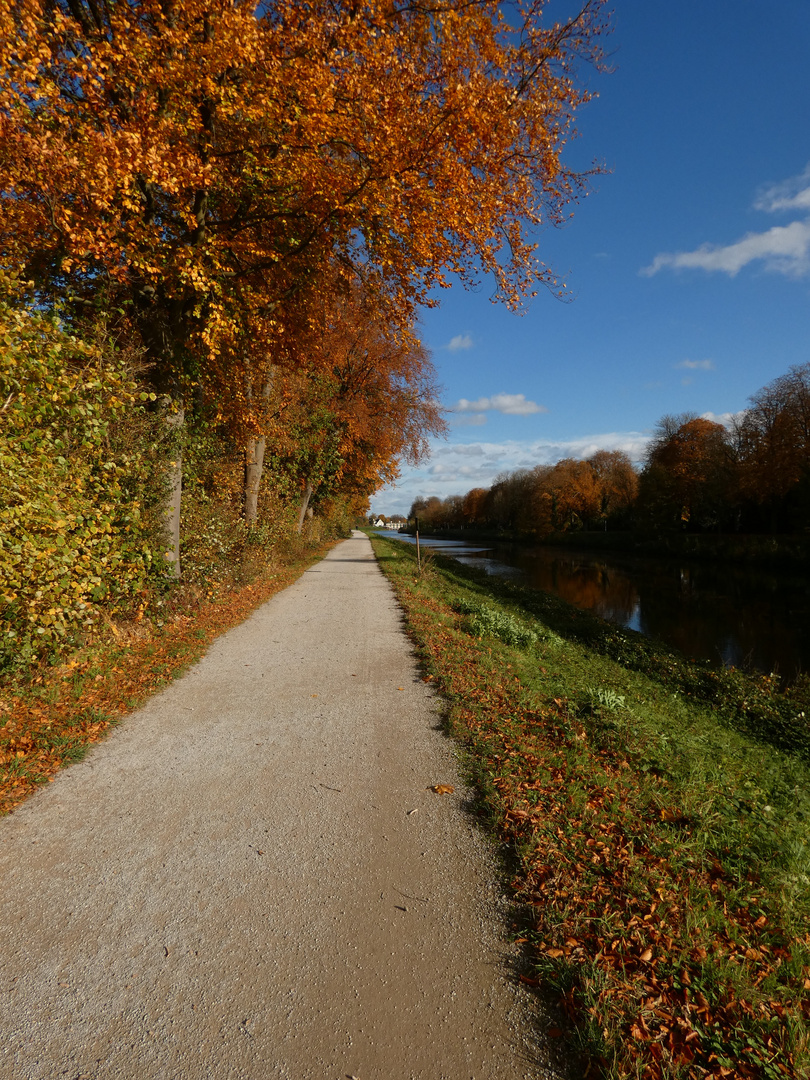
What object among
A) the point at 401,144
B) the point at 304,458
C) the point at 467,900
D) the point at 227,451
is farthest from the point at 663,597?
the point at 467,900

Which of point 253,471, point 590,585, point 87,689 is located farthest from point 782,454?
point 87,689

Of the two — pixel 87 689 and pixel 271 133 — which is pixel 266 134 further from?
pixel 87 689

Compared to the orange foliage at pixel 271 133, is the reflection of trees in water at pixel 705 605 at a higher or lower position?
lower

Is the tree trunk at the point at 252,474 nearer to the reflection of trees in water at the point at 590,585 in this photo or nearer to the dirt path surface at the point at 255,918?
the dirt path surface at the point at 255,918

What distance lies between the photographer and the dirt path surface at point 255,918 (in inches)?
80.2

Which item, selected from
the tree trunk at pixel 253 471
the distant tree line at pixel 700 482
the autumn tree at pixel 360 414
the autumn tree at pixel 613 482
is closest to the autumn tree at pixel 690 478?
the distant tree line at pixel 700 482

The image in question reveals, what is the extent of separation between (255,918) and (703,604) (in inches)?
832

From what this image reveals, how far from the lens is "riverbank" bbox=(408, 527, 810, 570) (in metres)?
29.4

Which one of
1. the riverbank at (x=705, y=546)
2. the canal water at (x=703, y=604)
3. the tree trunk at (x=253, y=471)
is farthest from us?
the riverbank at (x=705, y=546)

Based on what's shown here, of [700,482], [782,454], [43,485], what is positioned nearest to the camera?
[43,485]

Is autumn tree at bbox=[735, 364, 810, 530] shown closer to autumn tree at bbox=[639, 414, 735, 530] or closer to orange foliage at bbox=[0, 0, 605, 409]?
autumn tree at bbox=[639, 414, 735, 530]

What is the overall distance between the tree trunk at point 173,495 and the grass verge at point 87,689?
67 centimetres

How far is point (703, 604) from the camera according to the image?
65.1 feet

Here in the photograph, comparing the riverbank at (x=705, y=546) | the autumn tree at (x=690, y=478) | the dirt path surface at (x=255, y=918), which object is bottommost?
the dirt path surface at (x=255, y=918)
